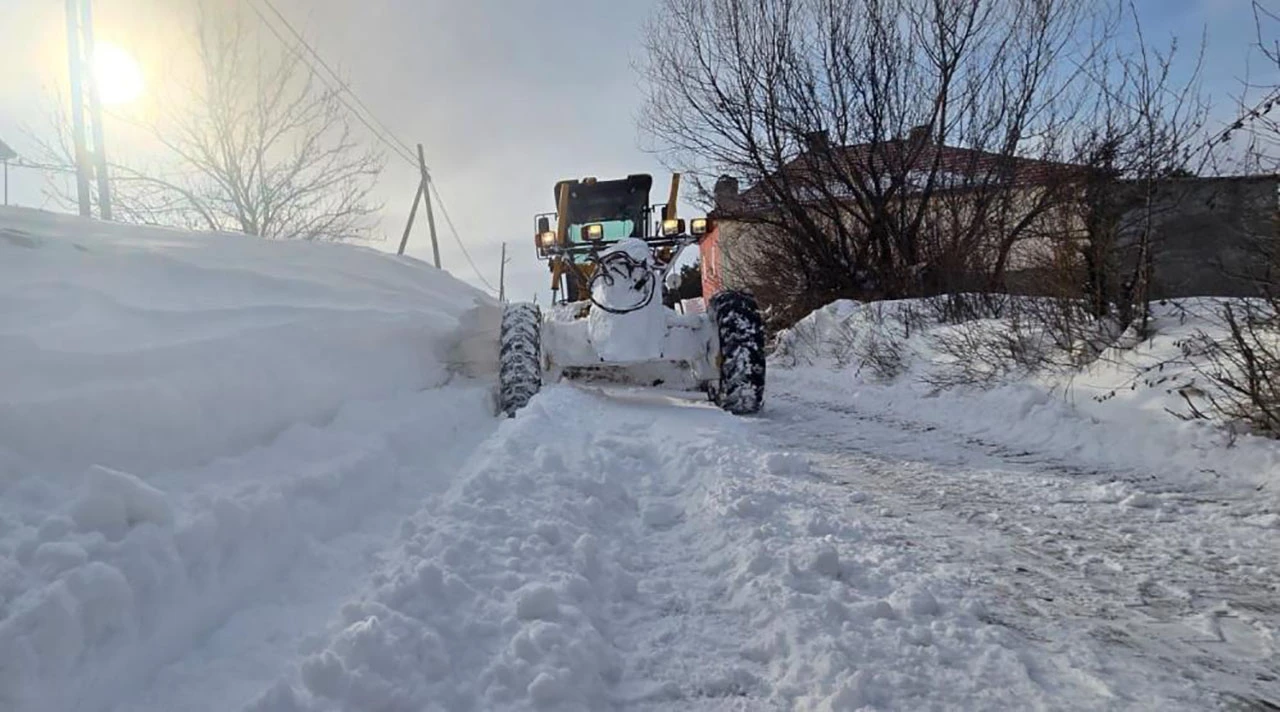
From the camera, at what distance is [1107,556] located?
7.03ft

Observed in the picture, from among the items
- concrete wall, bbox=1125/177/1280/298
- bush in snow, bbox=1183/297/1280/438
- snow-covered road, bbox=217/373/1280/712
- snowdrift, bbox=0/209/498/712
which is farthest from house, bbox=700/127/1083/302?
snowdrift, bbox=0/209/498/712

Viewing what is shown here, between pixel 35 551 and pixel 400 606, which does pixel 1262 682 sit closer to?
pixel 400 606

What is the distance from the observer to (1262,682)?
56.2 inches

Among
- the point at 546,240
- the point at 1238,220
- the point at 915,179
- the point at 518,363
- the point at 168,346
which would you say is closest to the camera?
the point at 168,346

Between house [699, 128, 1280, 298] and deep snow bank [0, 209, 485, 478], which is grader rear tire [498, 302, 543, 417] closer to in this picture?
deep snow bank [0, 209, 485, 478]

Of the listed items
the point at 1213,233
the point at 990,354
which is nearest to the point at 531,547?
the point at 990,354

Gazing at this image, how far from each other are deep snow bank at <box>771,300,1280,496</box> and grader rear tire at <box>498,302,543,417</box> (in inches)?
105

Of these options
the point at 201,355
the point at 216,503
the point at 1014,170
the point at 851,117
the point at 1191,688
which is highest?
the point at 851,117

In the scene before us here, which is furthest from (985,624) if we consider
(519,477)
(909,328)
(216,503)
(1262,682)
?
(909,328)

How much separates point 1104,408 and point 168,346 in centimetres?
468

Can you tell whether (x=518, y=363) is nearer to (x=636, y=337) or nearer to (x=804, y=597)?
(x=636, y=337)

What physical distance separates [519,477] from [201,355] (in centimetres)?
142

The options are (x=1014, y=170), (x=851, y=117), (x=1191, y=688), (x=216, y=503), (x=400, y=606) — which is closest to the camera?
(x=1191, y=688)

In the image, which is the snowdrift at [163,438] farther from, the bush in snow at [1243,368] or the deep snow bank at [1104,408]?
the bush in snow at [1243,368]
